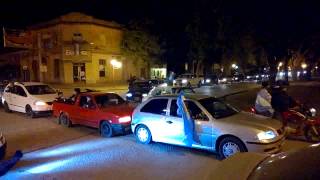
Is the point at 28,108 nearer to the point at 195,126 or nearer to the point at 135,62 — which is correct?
the point at 195,126

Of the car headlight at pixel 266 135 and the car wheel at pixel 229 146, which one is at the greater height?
the car headlight at pixel 266 135

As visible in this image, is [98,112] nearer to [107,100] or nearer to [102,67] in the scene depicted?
[107,100]

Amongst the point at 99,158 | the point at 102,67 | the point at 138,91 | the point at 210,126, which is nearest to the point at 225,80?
the point at 102,67

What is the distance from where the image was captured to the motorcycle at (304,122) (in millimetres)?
10156

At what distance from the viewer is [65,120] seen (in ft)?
47.4

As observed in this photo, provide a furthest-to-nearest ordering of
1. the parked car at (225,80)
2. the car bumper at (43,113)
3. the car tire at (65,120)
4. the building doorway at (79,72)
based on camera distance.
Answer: the parked car at (225,80) < the building doorway at (79,72) < the car bumper at (43,113) < the car tire at (65,120)

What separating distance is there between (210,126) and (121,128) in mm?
3800

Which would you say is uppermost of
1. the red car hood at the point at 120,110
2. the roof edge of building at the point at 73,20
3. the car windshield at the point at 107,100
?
the roof edge of building at the point at 73,20

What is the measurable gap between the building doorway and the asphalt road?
1324 inches

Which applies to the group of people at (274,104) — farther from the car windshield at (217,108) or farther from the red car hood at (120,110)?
the red car hood at (120,110)

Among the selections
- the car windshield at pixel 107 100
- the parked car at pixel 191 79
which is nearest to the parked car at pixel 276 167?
the car windshield at pixel 107 100

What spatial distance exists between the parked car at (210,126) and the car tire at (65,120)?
4.05 m

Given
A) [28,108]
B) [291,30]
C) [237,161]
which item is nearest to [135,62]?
[291,30]

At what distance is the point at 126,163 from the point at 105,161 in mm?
580
